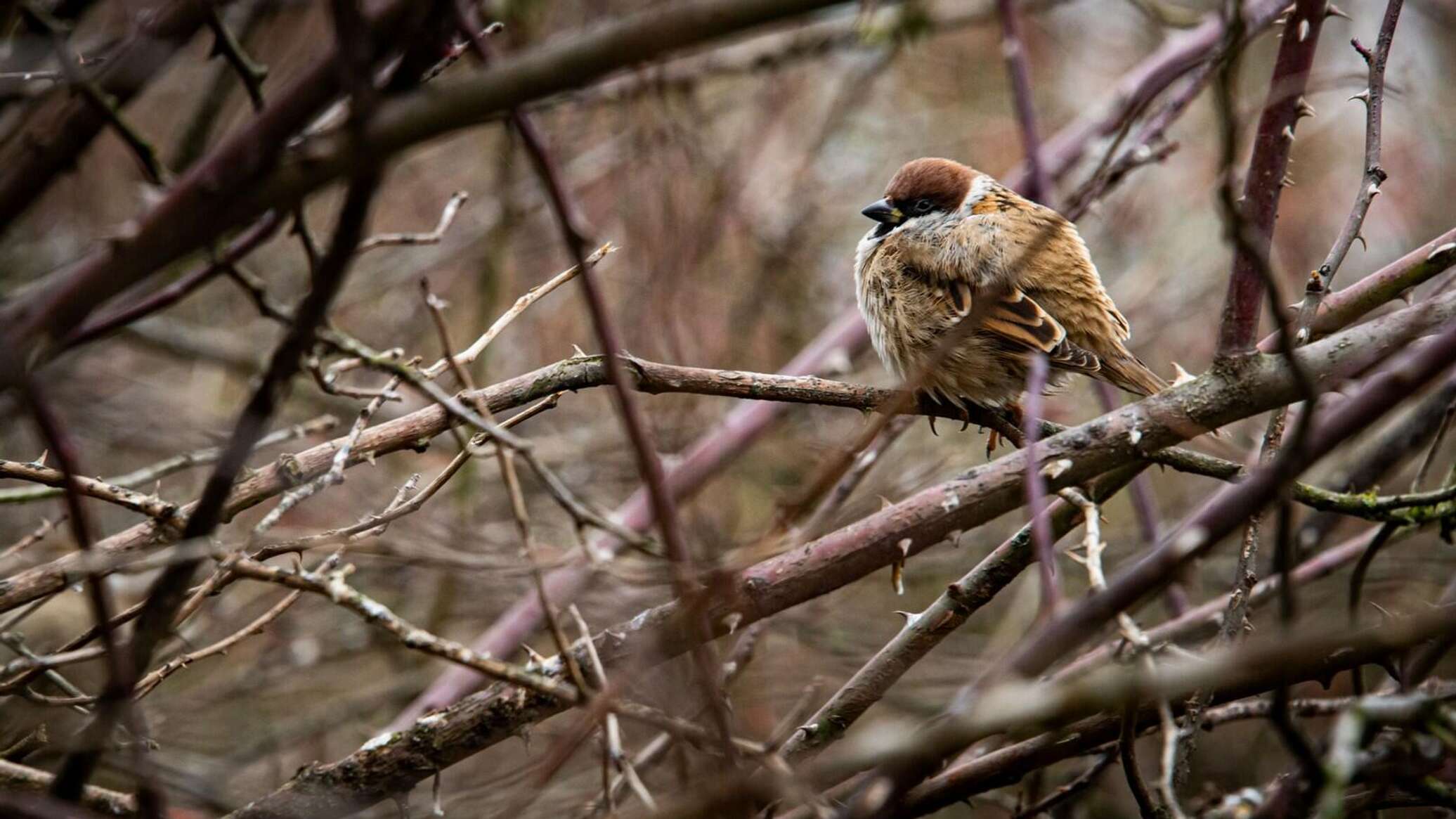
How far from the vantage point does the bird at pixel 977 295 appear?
3.82 m

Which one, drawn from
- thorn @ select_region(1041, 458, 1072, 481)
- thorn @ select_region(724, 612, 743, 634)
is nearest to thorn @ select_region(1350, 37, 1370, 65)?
thorn @ select_region(1041, 458, 1072, 481)

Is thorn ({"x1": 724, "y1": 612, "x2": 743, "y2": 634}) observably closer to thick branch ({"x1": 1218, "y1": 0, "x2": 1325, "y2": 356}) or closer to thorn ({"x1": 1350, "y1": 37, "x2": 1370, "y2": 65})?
thick branch ({"x1": 1218, "y1": 0, "x2": 1325, "y2": 356})

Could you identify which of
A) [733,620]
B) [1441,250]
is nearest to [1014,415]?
[1441,250]

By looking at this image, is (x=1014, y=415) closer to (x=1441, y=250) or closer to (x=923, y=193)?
(x=923, y=193)

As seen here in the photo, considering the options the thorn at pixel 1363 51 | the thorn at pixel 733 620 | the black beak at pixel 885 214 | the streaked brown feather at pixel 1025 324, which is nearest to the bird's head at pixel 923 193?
the black beak at pixel 885 214

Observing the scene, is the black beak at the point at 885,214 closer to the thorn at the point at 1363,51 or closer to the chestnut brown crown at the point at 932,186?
the chestnut brown crown at the point at 932,186

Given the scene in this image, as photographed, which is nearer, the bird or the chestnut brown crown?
the bird

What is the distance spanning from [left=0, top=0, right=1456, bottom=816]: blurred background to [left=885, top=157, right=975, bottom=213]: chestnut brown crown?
1.80 ft

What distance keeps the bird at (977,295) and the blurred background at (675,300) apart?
31 cm

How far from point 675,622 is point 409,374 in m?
0.65

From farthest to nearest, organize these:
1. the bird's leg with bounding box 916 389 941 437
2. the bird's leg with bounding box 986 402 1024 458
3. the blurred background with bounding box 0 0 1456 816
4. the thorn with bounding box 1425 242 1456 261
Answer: the blurred background with bounding box 0 0 1456 816 → the bird's leg with bounding box 986 402 1024 458 → the bird's leg with bounding box 916 389 941 437 → the thorn with bounding box 1425 242 1456 261

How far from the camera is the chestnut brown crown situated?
180 inches

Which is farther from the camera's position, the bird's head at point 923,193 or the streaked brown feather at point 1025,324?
the bird's head at point 923,193

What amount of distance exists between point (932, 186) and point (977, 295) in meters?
0.77
